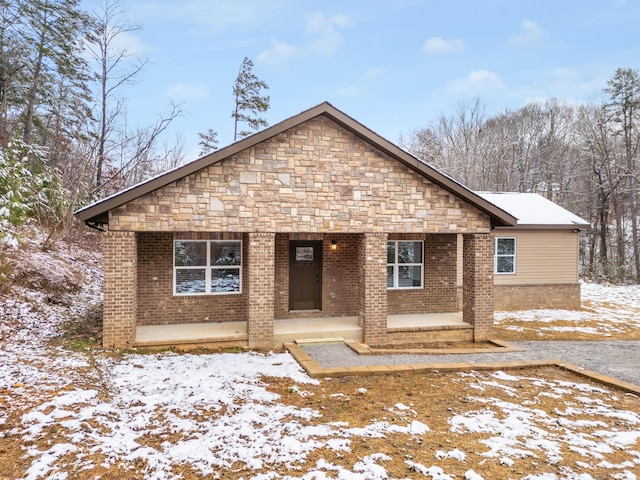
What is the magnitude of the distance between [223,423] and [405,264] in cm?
787

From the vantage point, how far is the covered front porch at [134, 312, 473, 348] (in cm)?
843

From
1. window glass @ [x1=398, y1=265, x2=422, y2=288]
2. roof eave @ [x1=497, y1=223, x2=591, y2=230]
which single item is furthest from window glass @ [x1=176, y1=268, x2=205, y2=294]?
roof eave @ [x1=497, y1=223, x2=591, y2=230]

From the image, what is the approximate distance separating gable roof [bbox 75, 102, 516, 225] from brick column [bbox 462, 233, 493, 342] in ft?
2.44

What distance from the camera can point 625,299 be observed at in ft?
58.8

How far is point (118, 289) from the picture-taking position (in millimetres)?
7895

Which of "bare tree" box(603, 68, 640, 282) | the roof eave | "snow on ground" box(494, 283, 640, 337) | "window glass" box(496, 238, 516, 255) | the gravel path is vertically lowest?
"snow on ground" box(494, 283, 640, 337)

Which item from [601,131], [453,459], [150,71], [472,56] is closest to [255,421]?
[453,459]

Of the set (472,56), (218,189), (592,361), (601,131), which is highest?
(472,56)

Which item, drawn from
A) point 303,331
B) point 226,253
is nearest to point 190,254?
point 226,253

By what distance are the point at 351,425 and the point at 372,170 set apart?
5.76 m

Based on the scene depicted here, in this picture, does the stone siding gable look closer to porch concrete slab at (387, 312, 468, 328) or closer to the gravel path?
porch concrete slab at (387, 312, 468, 328)

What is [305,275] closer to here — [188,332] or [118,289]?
[188,332]

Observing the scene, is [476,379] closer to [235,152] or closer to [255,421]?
[255,421]

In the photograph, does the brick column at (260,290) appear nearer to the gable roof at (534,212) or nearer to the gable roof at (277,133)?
the gable roof at (277,133)
